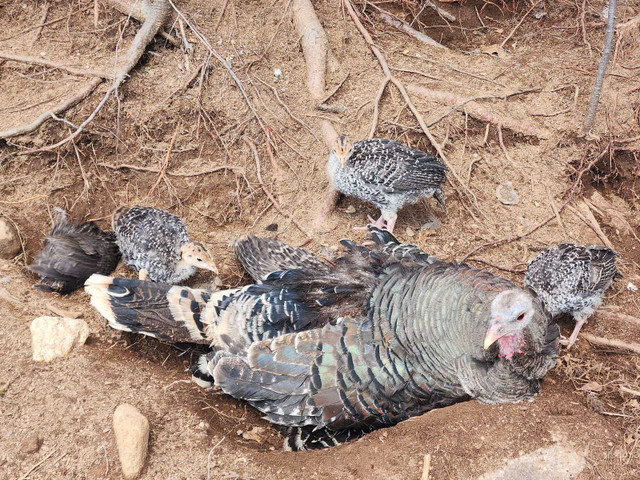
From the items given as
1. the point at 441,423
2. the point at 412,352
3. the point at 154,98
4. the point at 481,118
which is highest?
the point at 154,98

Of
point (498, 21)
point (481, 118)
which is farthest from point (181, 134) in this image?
point (498, 21)

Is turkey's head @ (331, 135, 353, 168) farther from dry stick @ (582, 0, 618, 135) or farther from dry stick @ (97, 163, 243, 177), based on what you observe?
dry stick @ (582, 0, 618, 135)

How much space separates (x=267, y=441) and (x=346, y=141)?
2446 millimetres

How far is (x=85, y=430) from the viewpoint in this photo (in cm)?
325

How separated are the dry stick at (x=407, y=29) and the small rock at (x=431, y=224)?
237 cm

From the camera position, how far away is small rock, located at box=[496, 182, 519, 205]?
17.5 ft

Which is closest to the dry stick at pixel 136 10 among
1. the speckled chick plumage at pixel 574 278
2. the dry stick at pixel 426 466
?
the speckled chick plumage at pixel 574 278

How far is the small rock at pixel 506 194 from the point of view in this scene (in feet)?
17.5

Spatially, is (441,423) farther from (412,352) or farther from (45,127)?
(45,127)

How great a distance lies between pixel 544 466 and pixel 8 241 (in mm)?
4363

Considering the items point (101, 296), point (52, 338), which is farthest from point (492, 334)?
point (52, 338)

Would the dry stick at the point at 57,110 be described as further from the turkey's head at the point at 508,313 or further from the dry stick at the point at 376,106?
the turkey's head at the point at 508,313

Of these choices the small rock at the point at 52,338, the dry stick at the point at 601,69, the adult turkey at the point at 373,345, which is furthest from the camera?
the dry stick at the point at 601,69

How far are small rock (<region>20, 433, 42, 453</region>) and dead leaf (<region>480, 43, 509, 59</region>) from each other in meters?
5.77
